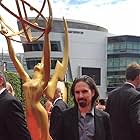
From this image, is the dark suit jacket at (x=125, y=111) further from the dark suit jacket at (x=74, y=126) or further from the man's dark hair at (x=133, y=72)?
the dark suit jacket at (x=74, y=126)

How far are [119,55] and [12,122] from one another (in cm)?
7887

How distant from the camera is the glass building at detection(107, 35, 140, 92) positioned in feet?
269

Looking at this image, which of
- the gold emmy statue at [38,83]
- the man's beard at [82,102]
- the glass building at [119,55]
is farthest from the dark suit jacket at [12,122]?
the glass building at [119,55]

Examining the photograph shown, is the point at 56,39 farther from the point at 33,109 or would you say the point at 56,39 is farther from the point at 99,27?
the point at 33,109

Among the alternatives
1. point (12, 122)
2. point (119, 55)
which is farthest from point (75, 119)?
point (119, 55)

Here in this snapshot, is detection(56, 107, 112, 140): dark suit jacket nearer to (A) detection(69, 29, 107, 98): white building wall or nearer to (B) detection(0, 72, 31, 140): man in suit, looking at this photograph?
(B) detection(0, 72, 31, 140): man in suit

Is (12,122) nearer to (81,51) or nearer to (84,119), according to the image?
(84,119)

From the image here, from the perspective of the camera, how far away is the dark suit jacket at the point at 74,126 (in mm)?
4645

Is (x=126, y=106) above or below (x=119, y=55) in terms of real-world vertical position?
above

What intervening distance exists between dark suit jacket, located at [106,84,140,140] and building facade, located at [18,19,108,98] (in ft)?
225

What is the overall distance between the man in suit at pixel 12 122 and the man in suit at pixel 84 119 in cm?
34

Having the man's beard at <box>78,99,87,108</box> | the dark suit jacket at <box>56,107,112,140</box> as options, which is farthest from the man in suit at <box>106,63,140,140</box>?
the man's beard at <box>78,99,87,108</box>

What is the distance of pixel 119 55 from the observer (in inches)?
3268

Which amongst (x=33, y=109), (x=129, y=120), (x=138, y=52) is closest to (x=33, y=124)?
(x=33, y=109)
